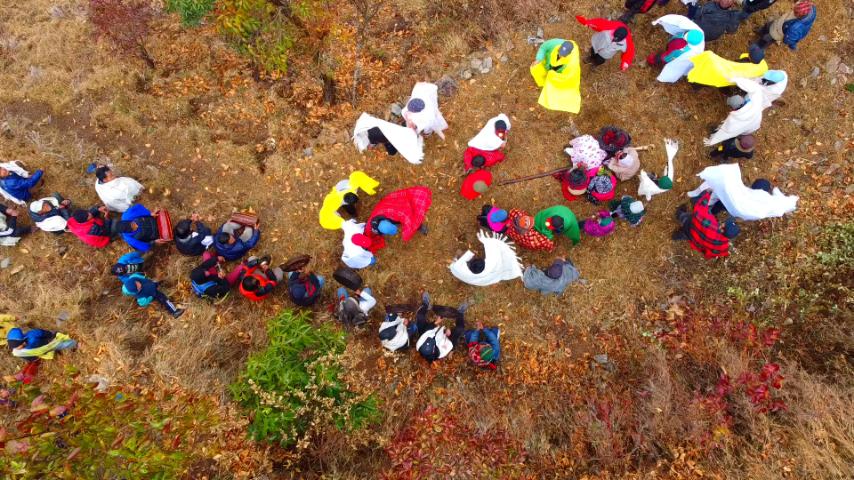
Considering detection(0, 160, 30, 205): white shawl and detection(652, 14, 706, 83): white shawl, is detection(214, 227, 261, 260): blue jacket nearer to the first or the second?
detection(0, 160, 30, 205): white shawl

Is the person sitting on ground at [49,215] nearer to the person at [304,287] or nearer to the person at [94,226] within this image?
the person at [94,226]

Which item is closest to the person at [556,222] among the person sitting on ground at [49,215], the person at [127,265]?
the person at [127,265]

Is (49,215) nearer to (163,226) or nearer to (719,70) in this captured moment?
(163,226)

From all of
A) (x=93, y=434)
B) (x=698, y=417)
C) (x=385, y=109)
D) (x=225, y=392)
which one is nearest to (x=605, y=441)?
(x=698, y=417)

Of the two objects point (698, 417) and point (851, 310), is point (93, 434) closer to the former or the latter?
point (698, 417)

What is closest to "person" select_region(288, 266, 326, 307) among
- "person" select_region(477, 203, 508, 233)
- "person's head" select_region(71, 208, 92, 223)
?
"person" select_region(477, 203, 508, 233)

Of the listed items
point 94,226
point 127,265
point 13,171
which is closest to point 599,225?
point 127,265
